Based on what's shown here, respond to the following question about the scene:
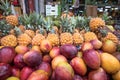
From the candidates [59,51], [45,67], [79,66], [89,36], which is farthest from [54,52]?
[89,36]

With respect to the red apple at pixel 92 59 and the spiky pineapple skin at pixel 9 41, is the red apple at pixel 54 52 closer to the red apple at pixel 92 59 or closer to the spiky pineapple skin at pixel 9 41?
the red apple at pixel 92 59

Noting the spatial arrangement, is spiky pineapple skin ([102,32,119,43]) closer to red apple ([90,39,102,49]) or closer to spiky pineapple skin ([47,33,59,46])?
red apple ([90,39,102,49])

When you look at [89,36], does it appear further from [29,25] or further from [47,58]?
[29,25]

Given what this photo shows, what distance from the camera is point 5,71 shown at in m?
1.51

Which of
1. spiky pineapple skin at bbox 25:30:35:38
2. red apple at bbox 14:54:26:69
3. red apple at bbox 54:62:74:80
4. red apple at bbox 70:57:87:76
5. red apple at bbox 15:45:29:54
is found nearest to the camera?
red apple at bbox 54:62:74:80

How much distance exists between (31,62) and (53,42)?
30cm

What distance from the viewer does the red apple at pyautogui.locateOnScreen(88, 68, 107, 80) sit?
1447 millimetres

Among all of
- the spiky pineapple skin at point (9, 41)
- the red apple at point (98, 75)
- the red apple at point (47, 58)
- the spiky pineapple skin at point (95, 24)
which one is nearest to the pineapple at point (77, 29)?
the spiky pineapple skin at point (95, 24)

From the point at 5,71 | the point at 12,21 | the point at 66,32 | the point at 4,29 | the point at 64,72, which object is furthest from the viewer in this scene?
the point at 12,21

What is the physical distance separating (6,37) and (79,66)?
70cm

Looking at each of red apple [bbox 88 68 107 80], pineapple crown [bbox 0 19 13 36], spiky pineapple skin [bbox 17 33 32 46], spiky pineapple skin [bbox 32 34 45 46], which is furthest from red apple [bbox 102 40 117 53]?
pineapple crown [bbox 0 19 13 36]

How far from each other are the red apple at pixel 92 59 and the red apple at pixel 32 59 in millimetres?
319

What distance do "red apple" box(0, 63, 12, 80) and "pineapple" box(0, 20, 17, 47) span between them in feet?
0.93

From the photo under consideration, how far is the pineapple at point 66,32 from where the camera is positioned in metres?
1.74
